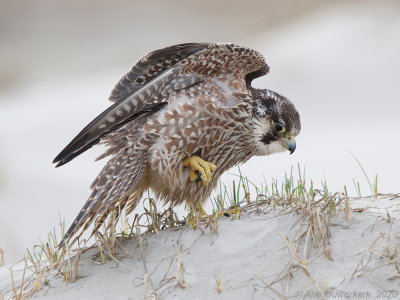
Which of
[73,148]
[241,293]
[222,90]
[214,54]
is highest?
[214,54]

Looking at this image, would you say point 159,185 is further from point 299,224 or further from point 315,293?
point 315,293

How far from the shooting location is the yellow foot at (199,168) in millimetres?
4419

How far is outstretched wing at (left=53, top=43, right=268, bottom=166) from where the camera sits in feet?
14.1

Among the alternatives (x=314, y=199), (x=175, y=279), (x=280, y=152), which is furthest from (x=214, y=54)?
(x=175, y=279)

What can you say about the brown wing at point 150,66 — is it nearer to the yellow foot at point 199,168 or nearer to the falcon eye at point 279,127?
the yellow foot at point 199,168

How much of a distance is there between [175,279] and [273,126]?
192 centimetres

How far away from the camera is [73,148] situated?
4293 millimetres

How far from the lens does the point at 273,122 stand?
4.83m

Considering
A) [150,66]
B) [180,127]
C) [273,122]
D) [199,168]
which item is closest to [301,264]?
[199,168]

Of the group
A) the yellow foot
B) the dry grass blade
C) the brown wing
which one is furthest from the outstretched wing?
the dry grass blade

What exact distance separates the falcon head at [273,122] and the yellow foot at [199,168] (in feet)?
1.90

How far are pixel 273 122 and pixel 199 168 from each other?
2.79ft
